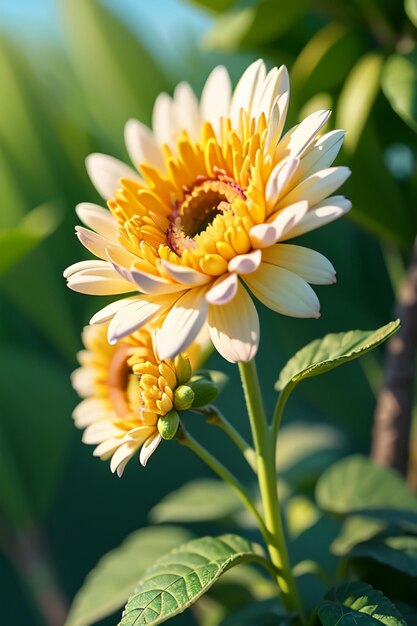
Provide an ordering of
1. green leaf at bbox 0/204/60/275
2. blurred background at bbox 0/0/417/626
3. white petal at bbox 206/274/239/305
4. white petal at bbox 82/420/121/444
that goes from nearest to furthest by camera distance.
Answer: white petal at bbox 206/274/239/305 < white petal at bbox 82/420/121/444 < green leaf at bbox 0/204/60/275 < blurred background at bbox 0/0/417/626

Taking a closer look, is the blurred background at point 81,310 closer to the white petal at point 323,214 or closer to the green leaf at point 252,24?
the green leaf at point 252,24

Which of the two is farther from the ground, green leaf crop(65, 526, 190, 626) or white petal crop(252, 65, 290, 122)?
white petal crop(252, 65, 290, 122)

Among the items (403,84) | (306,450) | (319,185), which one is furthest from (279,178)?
(306,450)

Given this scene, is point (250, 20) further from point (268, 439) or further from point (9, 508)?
point (9, 508)

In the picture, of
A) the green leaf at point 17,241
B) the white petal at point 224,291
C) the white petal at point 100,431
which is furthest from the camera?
the green leaf at point 17,241

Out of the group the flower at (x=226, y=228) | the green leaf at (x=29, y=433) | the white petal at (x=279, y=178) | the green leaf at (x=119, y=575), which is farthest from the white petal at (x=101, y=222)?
the green leaf at (x=29, y=433)

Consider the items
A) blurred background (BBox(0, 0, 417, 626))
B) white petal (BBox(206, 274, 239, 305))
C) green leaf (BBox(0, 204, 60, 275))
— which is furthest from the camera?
blurred background (BBox(0, 0, 417, 626))

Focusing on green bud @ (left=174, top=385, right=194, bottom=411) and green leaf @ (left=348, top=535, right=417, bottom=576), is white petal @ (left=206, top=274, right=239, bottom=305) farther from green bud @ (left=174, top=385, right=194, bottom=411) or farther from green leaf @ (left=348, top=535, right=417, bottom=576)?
green leaf @ (left=348, top=535, right=417, bottom=576)

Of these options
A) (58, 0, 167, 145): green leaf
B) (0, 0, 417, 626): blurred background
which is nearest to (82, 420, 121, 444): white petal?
(0, 0, 417, 626): blurred background
